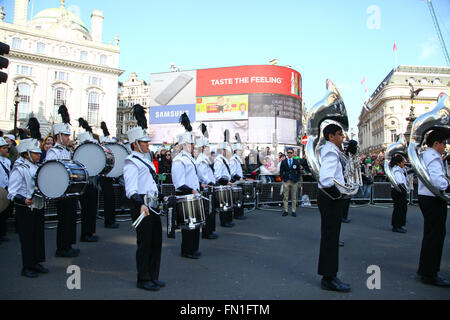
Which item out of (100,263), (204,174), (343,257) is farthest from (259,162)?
(100,263)

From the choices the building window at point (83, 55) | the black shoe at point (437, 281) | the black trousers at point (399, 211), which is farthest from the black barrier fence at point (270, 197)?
the building window at point (83, 55)

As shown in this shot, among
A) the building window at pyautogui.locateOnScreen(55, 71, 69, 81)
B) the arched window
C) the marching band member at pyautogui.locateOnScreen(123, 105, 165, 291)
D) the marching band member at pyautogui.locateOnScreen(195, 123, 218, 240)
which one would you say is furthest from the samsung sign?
the marching band member at pyautogui.locateOnScreen(123, 105, 165, 291)

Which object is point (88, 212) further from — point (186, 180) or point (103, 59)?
point (103, 59)

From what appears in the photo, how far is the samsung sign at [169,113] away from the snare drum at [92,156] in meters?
52.0

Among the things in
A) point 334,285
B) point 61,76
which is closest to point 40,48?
point 61,76

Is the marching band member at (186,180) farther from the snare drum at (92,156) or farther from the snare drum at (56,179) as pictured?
the snare drum at (92,156)

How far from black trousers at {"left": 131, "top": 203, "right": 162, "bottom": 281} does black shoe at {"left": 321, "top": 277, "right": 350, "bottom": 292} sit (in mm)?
2381

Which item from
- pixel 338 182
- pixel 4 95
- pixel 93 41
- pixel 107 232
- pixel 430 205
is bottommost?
pixel 107 232

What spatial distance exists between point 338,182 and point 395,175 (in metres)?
5.85

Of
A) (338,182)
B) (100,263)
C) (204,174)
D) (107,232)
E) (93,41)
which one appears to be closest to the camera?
(338,182)

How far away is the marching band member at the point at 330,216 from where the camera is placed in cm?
483

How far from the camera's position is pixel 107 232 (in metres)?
8.91

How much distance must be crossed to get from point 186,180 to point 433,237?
4.19m

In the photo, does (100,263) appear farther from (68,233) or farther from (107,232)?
(107,232)
